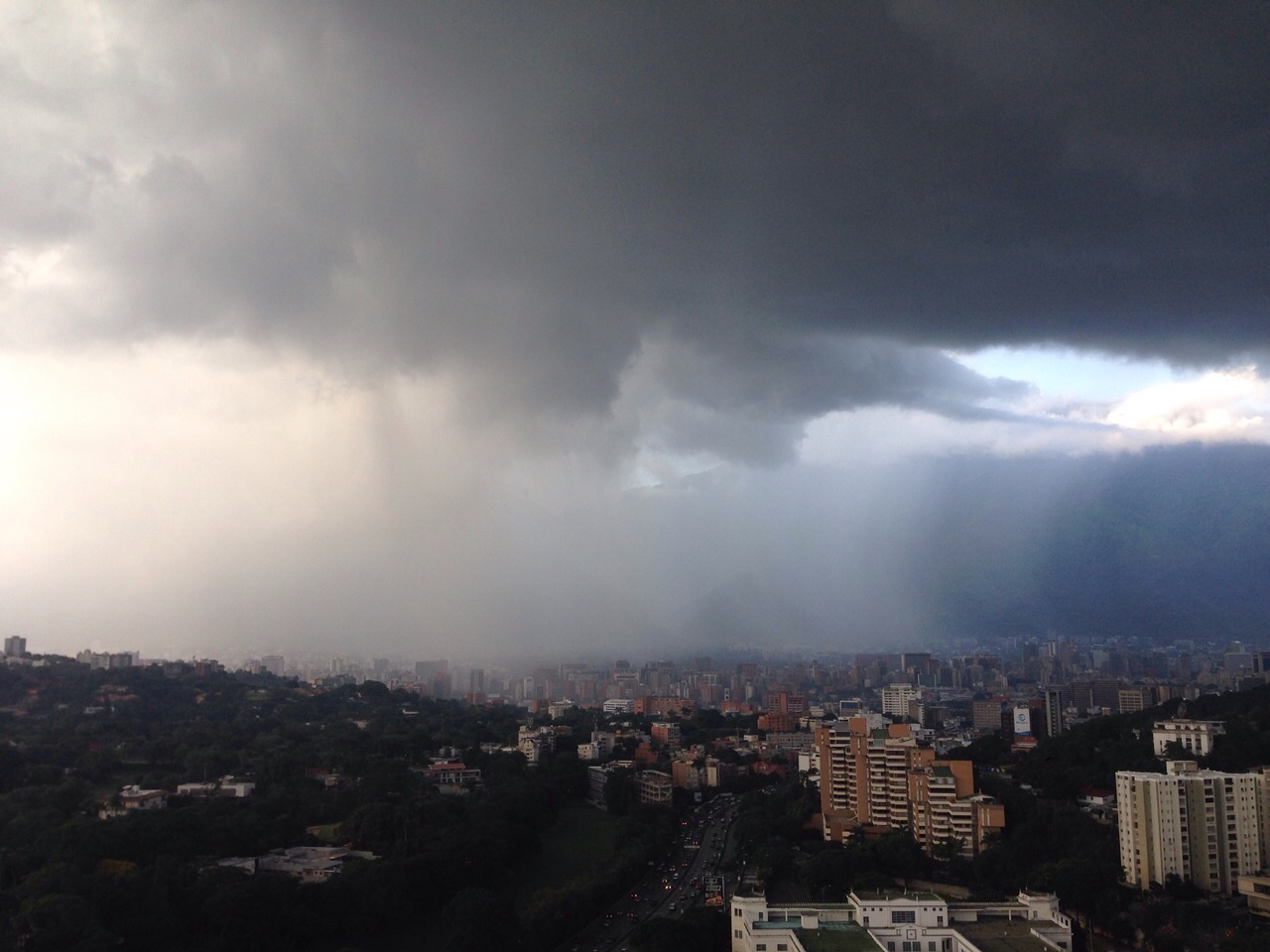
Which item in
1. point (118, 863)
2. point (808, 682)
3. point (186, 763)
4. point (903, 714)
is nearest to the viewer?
point (118, 863)

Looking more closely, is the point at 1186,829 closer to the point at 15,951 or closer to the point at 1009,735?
the point at 15,951

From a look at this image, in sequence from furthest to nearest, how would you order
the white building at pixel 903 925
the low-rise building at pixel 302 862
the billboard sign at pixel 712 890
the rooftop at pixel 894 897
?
the low-rise building at pixel 302 862 < the billboard sign at pixel 712 890 < the rooftop at pixel 894 897 < the white building at pixel 903 925

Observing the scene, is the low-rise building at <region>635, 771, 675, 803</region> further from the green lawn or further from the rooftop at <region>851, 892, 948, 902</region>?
the rooftop at <region>851, 892, 948, 902</region>

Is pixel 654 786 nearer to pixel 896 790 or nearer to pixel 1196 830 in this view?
pixel 896 790

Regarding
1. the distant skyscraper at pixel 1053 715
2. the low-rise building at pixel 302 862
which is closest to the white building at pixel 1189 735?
the distant skyscraper at pixel 1053 715

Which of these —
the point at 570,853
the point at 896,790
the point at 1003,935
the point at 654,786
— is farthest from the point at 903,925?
the point at 654,786

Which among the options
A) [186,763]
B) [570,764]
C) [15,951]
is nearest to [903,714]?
[570,764]

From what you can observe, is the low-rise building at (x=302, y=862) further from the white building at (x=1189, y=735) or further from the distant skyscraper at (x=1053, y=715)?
the distant skyscraper at (x=1053, y=715)
